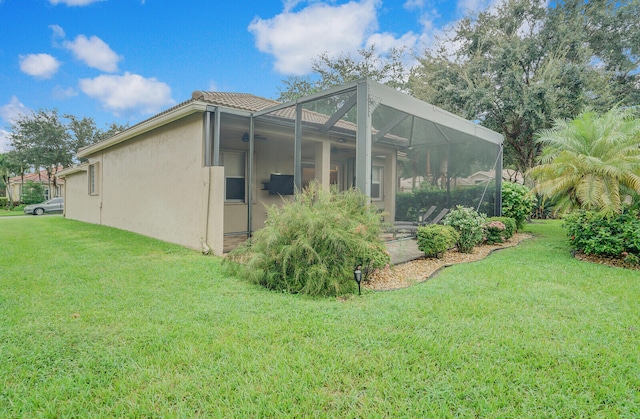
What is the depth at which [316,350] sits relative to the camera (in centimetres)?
276

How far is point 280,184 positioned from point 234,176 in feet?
4.32

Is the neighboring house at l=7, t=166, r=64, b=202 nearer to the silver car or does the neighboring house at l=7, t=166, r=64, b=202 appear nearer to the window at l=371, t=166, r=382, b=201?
the silver car

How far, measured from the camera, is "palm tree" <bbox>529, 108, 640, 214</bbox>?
6.43 meters

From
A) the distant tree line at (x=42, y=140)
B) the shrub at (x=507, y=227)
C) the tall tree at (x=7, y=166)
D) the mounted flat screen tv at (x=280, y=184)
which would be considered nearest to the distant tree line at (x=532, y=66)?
the shrub at (x=507, y=227)

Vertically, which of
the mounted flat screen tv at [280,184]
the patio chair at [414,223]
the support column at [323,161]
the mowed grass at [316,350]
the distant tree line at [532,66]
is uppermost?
the distant tree line at [532,66]

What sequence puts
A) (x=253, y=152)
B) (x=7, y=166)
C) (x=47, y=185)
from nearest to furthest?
(x=253, y=152) < (x=7, y=166) < (x=47, y=185)

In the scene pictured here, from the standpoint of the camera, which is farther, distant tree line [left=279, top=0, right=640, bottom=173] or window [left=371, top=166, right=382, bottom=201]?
distant tree line [left=279, top=0, right=640, bottom=173]

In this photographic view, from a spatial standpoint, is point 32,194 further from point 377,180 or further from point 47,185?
point 377,180

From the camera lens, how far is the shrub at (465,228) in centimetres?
749

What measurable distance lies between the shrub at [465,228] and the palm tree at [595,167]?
1.68 meters

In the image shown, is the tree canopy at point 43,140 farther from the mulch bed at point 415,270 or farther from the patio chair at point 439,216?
the mulch bed at point 415,270

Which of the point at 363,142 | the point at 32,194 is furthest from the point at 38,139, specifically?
the point at 363,142

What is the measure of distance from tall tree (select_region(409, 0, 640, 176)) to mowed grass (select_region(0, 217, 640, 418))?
34.3ft

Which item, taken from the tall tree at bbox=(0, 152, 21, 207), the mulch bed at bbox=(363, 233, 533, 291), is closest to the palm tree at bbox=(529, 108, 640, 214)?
the mulch bed at bbox=(363, 233, 533, 291)
